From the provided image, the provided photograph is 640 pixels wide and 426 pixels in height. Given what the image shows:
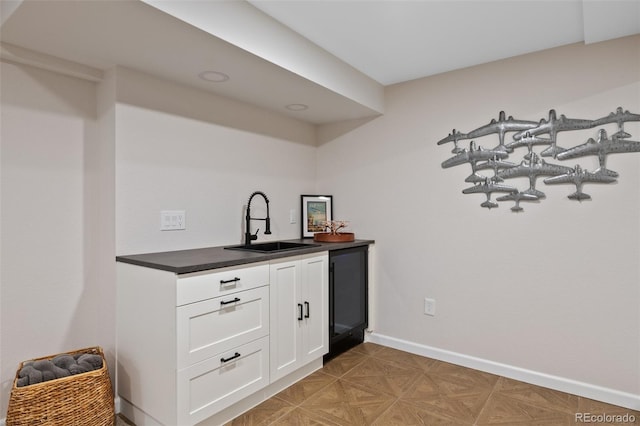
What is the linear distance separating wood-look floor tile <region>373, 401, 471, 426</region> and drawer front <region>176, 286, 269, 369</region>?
0.83 metres

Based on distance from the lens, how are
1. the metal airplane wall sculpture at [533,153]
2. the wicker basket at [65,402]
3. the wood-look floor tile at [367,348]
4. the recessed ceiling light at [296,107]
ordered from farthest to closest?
the wood-look floor tile at [367,348] → the recessed ceiling light at [296,107] → the metal airplane wall sculpture at [533,153] → the wicker basket at [65,402]

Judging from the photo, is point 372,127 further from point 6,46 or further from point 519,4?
point 6,46

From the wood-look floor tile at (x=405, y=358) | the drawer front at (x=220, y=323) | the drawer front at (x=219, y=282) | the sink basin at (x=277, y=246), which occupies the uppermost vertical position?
the sink basin at (x=277, y=246)

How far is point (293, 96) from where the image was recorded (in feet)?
9.02

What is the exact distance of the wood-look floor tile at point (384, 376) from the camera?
2.48m

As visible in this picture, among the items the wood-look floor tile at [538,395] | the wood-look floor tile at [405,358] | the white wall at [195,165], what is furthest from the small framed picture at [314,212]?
the wood-look floor tile at [538,395]

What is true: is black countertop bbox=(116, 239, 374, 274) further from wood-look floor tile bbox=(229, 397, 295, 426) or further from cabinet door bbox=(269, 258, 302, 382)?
wood-look floor tile bbox=(229, 397, 295, 426)

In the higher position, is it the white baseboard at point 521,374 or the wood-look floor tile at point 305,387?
the white baseboard at point 521,374

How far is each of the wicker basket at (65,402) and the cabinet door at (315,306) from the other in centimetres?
118

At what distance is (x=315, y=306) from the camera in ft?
8.79

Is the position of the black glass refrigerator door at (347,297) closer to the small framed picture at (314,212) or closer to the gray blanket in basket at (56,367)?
the small framed picture at (314,212)

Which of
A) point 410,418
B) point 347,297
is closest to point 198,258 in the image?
point 347,297

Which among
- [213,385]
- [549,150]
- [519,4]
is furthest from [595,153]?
[213,385]

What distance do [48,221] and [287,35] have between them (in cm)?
171
